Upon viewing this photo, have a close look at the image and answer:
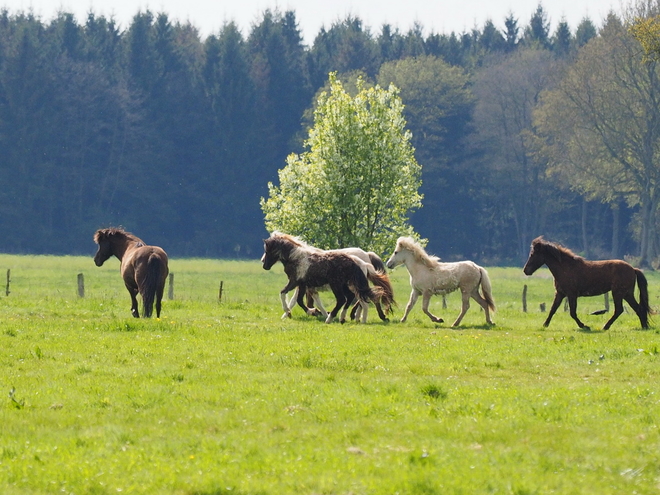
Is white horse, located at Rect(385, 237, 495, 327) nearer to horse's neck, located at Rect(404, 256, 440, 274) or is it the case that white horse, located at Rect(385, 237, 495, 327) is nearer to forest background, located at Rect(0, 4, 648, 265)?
horse's neck, located at Rect(404, 256, 440, 274)

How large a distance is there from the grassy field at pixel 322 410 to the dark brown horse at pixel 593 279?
128 cm

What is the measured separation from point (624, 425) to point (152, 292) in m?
13.6

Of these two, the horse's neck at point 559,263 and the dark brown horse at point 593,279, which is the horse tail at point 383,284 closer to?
the dark brown horse at point 593,279

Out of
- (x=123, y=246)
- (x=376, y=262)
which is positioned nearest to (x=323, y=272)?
(x=376, y=262)

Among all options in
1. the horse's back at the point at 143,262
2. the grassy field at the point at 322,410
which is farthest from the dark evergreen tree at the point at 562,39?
the grassy field at the point at 322,410

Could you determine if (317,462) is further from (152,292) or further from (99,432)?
(152,292)

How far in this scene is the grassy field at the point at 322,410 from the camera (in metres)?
9.24

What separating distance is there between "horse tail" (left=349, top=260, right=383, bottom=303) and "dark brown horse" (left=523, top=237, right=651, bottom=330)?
3.85m

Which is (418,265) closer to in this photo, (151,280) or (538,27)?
(151,280)

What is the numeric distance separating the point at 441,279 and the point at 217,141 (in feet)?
261

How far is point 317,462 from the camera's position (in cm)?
971

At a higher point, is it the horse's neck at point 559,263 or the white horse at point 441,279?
the horse's neck at point 559,263

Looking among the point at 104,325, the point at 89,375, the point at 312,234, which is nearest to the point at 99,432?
the point at 89,375

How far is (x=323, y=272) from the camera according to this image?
76.9ft
